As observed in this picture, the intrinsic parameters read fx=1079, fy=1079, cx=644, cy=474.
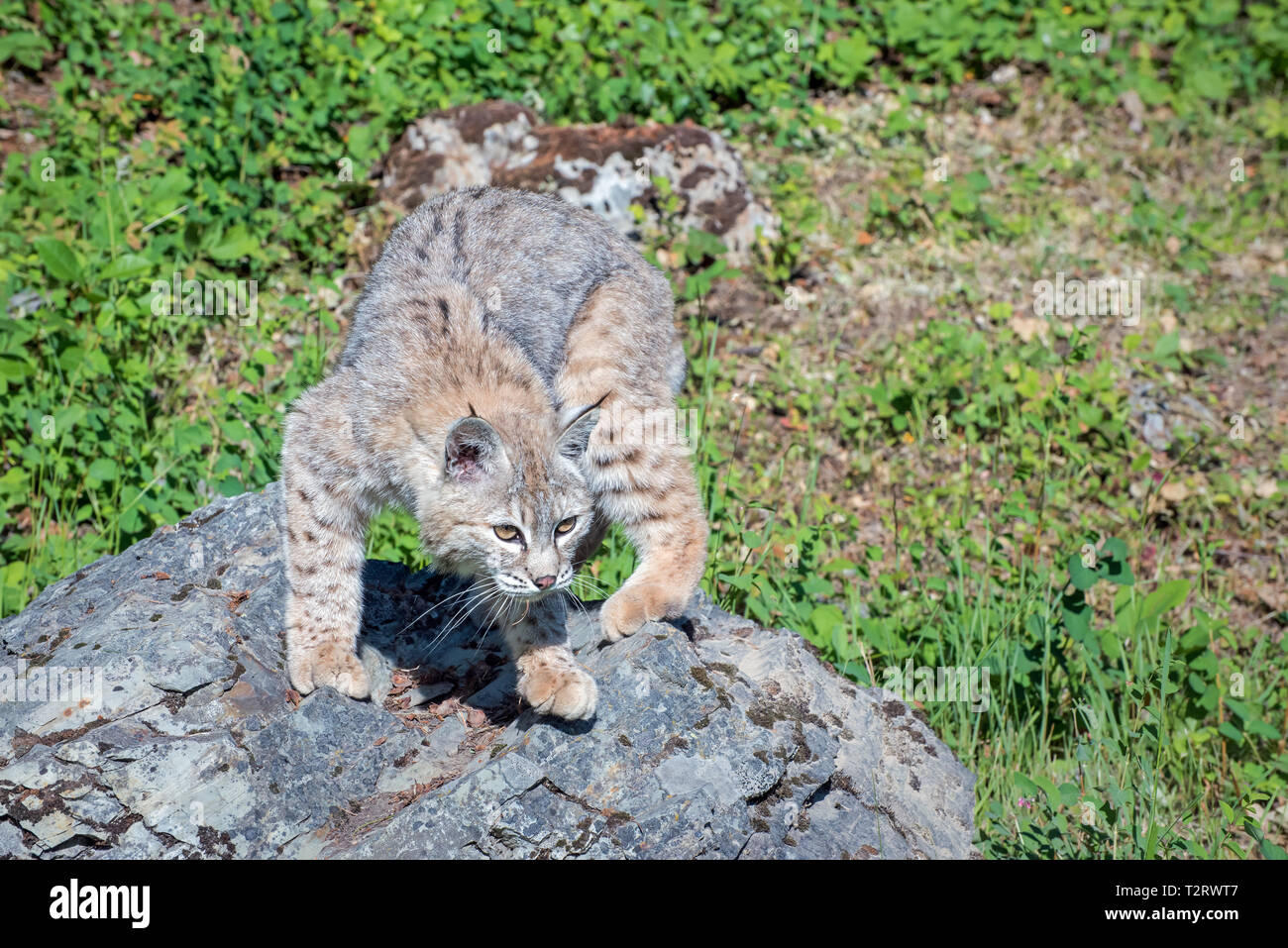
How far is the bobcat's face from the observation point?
353 centimetres

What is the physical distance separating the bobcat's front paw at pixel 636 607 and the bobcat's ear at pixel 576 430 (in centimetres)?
57

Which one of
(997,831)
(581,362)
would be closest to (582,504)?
(581,362)

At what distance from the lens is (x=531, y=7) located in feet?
27.3

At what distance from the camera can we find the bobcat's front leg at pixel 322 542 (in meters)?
3.73

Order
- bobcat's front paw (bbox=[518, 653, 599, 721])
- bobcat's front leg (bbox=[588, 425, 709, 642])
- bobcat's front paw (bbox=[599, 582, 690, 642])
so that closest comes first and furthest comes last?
bobcat's front paw (bbox=[518, 653, 599, 721])
bobcat's front paw (bbox=[599, 582, 690, 642])
bobcat's front leg (bbox=[588, 425, 709, 642])

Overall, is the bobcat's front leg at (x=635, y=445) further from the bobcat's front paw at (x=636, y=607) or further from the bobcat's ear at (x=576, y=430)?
the bobcat's ear at (x=576, y=430)

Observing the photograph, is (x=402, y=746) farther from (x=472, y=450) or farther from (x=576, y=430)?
(x=576, y=430)

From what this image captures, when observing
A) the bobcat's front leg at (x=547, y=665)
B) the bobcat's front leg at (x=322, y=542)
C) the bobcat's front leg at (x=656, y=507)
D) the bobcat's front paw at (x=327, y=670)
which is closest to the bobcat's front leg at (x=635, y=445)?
the bobcat's front leg at (x=656, y=507)

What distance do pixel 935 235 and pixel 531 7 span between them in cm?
355

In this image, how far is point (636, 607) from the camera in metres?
3.98

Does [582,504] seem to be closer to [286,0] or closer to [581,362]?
[581,362]

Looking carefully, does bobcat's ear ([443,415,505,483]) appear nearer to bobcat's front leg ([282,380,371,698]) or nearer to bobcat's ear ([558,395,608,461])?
bobcat's ear ([558,395,608,461])

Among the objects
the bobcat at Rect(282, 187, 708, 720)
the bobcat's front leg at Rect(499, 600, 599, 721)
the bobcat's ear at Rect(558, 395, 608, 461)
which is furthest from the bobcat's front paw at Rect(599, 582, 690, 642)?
the bobcat's ear at Rect(558, 395, 608, 461)

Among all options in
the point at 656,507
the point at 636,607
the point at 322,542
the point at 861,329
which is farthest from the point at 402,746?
the point at 861,329
